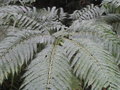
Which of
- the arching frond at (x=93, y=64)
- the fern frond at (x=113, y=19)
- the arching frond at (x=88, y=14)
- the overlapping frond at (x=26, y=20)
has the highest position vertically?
the overlapping frond at (x=26, y=20)

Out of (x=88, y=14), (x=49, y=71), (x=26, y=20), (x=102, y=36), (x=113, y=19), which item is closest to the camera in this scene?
(x=49, y=71)

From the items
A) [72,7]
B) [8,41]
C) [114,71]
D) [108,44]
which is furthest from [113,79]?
[72,7]

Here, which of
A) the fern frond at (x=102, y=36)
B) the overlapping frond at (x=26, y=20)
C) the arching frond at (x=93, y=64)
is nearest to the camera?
the arching frond at (x=93, y=64)

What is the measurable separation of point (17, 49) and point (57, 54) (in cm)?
36

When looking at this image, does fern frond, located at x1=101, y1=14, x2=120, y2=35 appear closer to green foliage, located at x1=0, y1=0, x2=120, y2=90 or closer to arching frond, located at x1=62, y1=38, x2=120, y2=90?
green foliage, located at x1=0, y1=0, x2=120, y2=90

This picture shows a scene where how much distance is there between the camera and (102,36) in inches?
93.7

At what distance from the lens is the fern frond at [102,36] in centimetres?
234

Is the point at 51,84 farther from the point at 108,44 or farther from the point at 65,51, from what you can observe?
the point at 108,44

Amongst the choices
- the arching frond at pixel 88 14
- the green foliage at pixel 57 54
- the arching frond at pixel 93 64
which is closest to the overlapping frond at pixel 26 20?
the green foliage at pixel 57 54

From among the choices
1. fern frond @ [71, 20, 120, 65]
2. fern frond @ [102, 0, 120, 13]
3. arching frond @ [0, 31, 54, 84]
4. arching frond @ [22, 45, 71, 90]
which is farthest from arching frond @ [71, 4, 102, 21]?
arching frond @ [22, 45, 71, 90]

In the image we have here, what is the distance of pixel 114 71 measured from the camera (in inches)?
78.2

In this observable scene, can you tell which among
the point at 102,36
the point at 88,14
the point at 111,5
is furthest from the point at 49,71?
the point at 88,14

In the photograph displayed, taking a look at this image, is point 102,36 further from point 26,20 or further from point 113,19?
point 26,20

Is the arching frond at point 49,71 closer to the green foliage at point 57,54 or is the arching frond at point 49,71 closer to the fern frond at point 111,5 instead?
the green foliage at point 57,54
